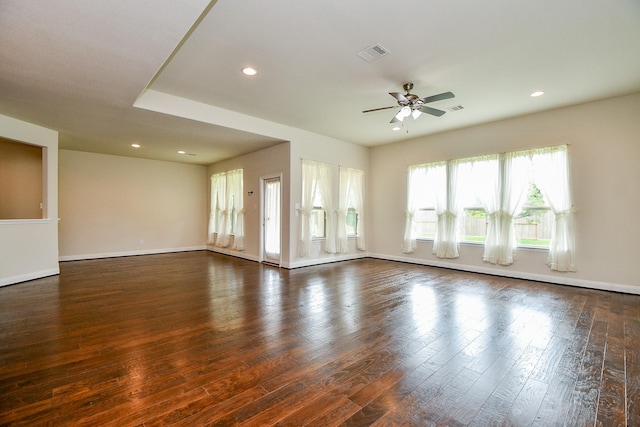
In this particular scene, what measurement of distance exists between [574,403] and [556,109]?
5019 mm

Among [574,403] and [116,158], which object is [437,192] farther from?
[116,158]

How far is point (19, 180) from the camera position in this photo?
5.82 meters

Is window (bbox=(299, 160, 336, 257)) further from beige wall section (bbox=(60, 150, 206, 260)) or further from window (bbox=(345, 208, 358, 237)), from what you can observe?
beige wall section (bbox=(60, 150, 206, 260))

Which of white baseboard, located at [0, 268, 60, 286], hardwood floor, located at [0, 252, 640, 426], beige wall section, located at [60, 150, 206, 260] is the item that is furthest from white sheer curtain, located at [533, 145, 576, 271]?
white baseboard, located at [0, 268, 60, 286]

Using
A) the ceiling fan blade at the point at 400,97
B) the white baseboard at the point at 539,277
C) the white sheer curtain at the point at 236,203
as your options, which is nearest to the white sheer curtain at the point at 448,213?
the white baseboard at the point at 539,277

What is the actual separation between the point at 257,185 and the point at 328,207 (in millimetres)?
1839

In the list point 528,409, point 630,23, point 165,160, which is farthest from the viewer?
point 165,160

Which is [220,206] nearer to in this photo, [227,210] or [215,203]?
[215,203]

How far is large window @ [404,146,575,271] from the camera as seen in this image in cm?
487

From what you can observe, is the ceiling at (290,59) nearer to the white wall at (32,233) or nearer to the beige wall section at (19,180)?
the white wall at (32,233)

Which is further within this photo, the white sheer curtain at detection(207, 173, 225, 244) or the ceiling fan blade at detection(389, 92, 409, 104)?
the white sheer curtain at detection(207, 173, 225, 244)

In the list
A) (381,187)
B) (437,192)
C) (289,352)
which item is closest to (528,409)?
(289,352)

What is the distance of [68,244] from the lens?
6.88m

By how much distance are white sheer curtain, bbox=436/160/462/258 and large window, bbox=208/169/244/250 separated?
484cm
